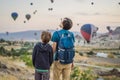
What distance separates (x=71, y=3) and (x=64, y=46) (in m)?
2.99

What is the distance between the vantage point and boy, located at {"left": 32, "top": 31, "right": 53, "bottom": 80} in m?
4.58

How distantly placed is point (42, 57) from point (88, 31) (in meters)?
2.82

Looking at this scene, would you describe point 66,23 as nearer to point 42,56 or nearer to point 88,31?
point 42,56

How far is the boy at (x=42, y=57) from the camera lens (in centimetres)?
458

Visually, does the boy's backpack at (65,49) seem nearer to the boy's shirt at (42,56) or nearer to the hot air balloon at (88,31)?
the boy's shirt at (42,56)

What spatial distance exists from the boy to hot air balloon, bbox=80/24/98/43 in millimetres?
2768

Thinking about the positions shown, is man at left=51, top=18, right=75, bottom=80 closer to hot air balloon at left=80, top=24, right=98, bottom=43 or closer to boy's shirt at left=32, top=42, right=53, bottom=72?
boy's shirt at left=32, top=42, right=53, bottom=72

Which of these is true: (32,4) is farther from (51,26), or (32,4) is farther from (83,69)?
(83,69)

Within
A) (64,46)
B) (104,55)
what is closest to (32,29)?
(104,55)

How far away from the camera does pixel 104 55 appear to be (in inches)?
309

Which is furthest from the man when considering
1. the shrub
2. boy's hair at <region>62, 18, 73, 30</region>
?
the shrub

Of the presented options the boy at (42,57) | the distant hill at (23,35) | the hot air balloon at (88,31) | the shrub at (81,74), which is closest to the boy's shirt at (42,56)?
the boy at (42,57)

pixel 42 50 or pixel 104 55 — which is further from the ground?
pixel 42 50

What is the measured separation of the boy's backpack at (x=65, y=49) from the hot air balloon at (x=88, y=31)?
2455 mm
